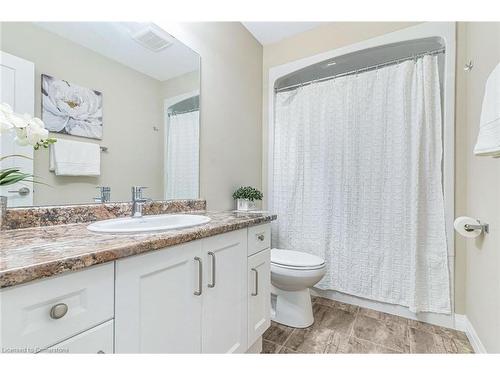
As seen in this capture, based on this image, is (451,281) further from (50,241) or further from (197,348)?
(50,241)

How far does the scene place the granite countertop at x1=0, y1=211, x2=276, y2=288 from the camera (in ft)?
1.57

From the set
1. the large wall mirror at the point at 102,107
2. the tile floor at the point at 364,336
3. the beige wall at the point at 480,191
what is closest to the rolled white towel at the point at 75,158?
the large wall mirror at the point at 102,107

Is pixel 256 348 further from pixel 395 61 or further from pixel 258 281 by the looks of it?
pixel 395 61

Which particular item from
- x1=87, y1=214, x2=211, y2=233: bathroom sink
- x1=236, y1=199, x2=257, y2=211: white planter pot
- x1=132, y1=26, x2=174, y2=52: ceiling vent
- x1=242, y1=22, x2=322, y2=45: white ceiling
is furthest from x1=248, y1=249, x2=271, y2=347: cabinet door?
x1=242, y1=22, x2=322, y2=45: white ceiling

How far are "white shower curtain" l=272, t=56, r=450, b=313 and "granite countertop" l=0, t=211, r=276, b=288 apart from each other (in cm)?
136

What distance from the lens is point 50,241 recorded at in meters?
0.70

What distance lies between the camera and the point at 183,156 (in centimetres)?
156

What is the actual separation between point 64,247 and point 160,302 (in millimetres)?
324

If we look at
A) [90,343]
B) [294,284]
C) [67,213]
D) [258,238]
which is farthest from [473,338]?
[67,213]

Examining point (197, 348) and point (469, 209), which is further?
point (469, 209)

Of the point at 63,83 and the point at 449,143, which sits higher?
the point at 63,83
